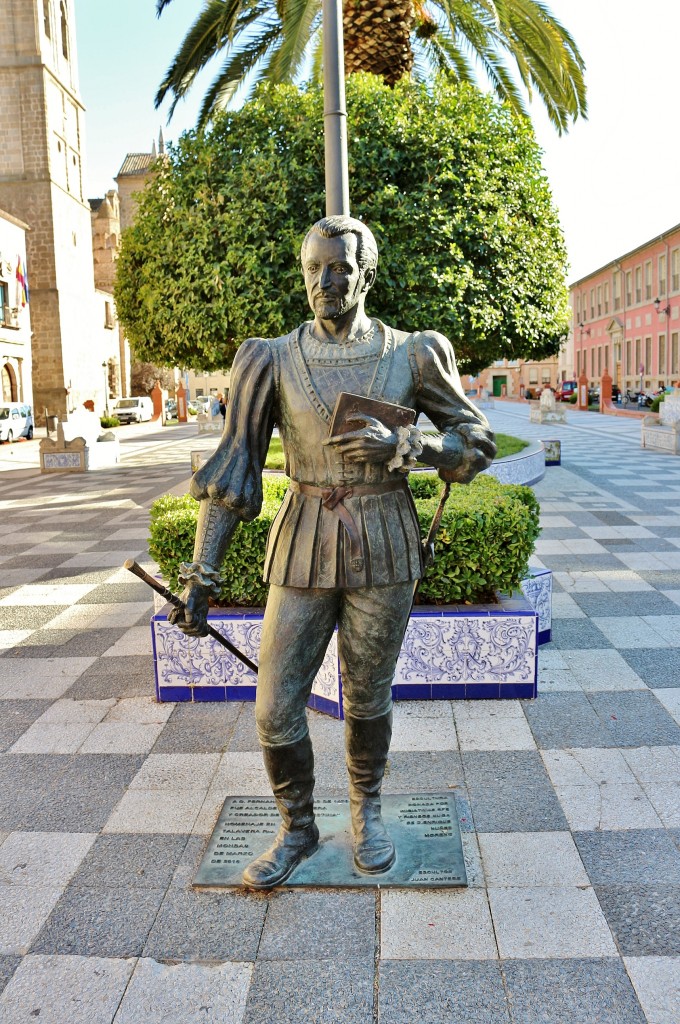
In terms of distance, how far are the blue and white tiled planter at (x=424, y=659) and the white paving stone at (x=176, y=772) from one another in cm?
77

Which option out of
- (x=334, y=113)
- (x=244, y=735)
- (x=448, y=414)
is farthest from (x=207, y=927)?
(x=334, y=113)

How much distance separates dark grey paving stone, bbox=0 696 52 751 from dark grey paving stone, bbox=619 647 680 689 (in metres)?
3.62

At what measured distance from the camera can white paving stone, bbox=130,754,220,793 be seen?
4012 mm

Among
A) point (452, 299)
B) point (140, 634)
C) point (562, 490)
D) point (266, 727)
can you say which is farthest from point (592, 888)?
point (562, 490)

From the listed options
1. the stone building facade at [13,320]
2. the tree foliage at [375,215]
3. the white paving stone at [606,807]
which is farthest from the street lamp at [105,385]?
the white paving stone at [606,807]

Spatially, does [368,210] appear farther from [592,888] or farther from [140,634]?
[592,888]

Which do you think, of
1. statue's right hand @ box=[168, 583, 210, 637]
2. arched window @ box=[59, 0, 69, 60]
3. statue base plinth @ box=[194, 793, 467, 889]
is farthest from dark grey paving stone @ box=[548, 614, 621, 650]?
arched window @ box=[59, 0, 69, 60]

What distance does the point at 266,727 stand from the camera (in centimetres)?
304

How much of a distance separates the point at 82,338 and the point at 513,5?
118 feet

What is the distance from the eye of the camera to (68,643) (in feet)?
20.8

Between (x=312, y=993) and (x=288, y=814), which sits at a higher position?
(x=288, y=814)

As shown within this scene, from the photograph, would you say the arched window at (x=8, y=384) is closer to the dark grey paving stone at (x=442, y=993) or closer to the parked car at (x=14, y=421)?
the parked car at (x=14, y=421)

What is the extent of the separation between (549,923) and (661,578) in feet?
17.8

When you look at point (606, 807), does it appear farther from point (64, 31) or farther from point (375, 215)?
point (64, 31)
